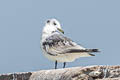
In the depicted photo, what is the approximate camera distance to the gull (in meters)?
10.6

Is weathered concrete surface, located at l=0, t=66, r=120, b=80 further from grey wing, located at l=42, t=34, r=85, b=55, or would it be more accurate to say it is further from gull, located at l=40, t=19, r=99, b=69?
grey wing, located at l=42, t=34, r=85, b=55

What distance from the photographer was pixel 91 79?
616cm

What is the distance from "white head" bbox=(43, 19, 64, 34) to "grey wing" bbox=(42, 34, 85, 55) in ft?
1.91

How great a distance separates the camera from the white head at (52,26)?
505 inches

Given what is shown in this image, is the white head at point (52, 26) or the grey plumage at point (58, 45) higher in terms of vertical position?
the white head at point (52, 26)

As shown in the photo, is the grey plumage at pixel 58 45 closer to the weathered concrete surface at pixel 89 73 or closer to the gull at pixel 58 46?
the gull at pixel 58 46

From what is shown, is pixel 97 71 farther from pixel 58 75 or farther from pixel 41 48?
pixel 41 48

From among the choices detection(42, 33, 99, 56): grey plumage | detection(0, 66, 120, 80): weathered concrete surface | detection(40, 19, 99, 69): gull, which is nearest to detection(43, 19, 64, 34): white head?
detection(40, 19, 99, 69): gull

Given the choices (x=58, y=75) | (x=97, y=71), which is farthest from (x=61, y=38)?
(x=97, y=71)

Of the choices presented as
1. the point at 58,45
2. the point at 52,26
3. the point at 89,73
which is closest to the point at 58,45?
the point at 58,45

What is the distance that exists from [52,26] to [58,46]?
1.48m

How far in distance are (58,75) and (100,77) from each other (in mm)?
981

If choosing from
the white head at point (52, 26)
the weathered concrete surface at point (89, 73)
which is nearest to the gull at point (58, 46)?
the white head at point (52, 26)

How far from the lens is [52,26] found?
13000 mm
